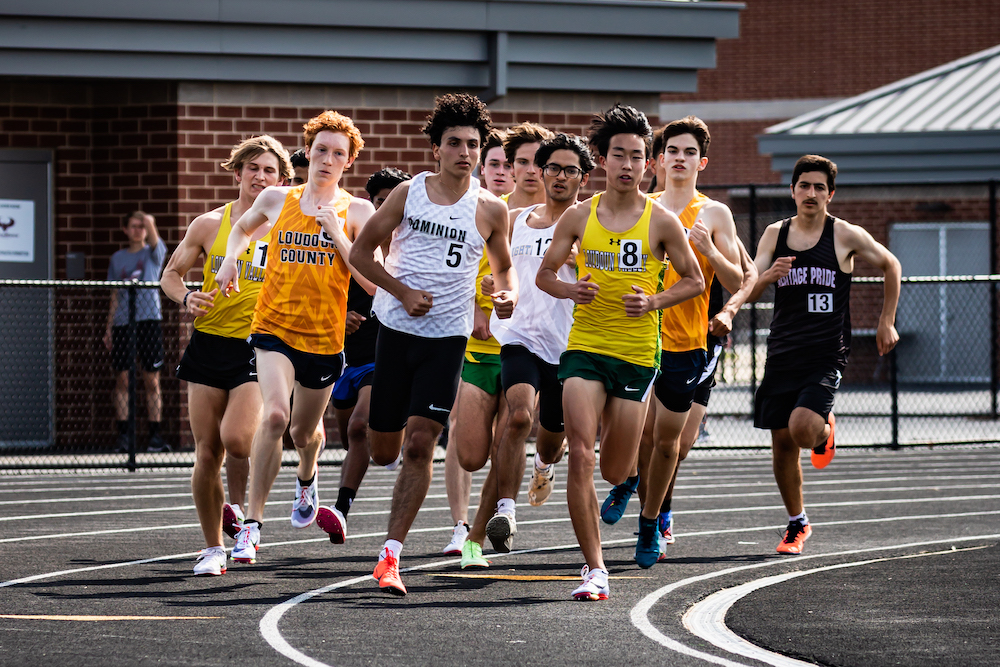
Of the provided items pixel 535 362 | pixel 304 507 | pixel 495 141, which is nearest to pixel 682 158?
pixel 495 141

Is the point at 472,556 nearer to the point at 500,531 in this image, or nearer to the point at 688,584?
the point at 500,531

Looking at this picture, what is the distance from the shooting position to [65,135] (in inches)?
652

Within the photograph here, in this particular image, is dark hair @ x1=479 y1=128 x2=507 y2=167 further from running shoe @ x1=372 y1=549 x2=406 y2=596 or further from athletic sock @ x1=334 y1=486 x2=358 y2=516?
running shoe @ x1=372 y1=549 x2=406 y2=596

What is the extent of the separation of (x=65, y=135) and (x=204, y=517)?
8.80 meters

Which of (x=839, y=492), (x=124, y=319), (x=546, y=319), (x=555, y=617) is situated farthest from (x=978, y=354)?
(x=555, y=617)

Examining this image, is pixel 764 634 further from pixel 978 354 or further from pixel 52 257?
pixel 978 354

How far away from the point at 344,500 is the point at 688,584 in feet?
7.09

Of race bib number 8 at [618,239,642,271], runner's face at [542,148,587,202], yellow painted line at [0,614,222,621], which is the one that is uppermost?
runner's face at [542,148,587,202]

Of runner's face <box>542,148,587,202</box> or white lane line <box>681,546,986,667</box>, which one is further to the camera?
runner's face <box>542,148,587,202</box>

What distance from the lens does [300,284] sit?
9.07 metres

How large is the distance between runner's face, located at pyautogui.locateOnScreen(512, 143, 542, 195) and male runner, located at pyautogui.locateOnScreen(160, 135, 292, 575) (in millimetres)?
1394

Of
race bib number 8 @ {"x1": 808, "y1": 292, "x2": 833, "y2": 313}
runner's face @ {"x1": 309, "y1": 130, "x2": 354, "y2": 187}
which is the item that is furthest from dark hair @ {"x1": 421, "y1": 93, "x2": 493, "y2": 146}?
race bib number 8 @ {"x1": 808, "y1": 292, "x2": 833, "y2": 313}

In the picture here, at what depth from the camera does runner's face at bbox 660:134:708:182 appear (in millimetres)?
9758

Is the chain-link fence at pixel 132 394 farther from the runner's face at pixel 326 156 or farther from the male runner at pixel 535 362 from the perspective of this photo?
the male runner at pixel 535 362
